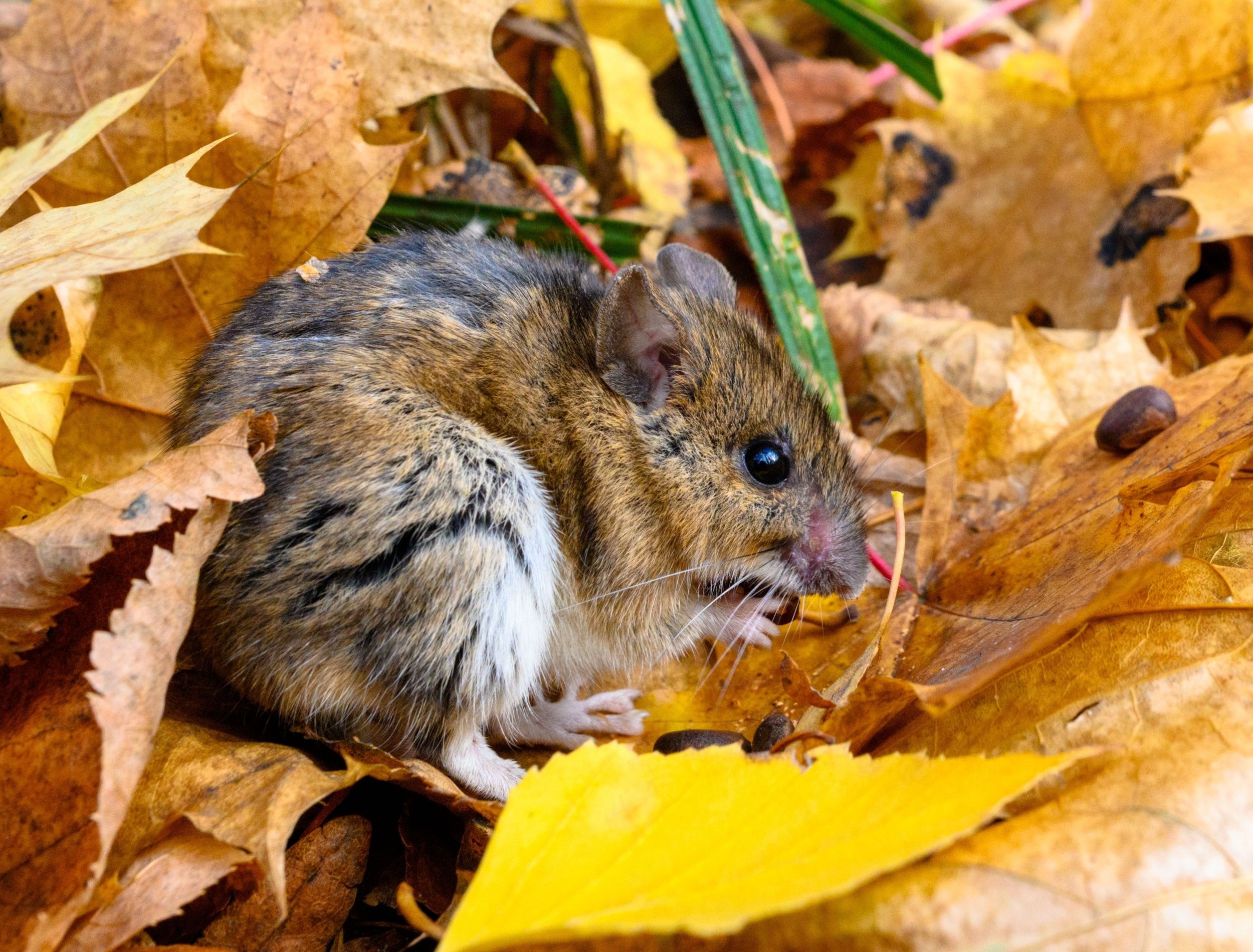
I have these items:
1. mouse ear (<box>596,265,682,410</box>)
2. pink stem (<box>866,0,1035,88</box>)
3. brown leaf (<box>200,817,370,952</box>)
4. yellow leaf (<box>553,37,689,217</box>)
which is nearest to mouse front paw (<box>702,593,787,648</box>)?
mouse ear (<box>596,265,682,410</box>)

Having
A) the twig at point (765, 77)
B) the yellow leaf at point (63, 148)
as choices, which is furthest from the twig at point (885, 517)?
the twig at point (765, 77)

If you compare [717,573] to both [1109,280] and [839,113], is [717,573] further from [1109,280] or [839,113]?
[839,113]

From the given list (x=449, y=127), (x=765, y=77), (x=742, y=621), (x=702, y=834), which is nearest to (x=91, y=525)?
(x=702, y=834)

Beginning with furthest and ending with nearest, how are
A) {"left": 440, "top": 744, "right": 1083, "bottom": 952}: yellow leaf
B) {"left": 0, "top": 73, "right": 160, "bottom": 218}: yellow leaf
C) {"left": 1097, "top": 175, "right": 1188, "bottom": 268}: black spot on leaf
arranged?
{"left": 1097, "top": 175, "right": 1188, "bottom": 268}: black spot on leaf, {"left": 0, "top": 73, "right": 160, "bottom": 218}: yellow leaf, {"left": 440, "top": 744, "right": 1083, "bottom": 952}: yellow leaf

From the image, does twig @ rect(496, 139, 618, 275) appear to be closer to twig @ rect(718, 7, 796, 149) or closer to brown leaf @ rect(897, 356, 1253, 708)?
brown leaf @ rect(897, 356, 1253, 708)

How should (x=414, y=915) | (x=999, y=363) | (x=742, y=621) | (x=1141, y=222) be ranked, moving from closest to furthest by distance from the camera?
(x=414, y=915), (x=742, y=621), (x=999, y=363), (x=1141, y=222)

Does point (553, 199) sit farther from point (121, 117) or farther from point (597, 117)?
point (121, 117)

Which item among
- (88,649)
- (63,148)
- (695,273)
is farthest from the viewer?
(695,273)
